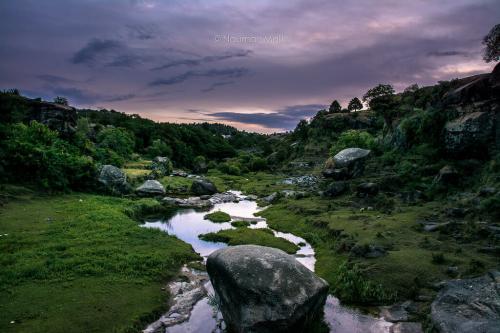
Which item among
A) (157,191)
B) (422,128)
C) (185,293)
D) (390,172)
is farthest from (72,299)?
(422,128)

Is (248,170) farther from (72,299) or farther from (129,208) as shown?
(72,299)

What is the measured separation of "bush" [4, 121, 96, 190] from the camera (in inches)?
A: 1984

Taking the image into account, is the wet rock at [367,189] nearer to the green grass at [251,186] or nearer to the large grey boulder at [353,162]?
the large grey boulder at [353,162]

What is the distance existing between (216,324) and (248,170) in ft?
319

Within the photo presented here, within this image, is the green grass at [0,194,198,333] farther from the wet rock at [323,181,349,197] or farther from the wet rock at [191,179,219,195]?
the wet rock at [191,179,219,195]

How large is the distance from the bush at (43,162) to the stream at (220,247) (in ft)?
54.1

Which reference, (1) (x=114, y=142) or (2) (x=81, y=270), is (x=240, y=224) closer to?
(2) (x=81, y=270)

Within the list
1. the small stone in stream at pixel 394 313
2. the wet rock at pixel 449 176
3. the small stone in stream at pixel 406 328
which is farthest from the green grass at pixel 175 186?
the small stone in stream at pixel 406 328

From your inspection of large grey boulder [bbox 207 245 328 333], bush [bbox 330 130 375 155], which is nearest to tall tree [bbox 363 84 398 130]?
bush [bbox 330 130 375 155]

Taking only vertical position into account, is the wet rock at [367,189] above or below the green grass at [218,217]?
above

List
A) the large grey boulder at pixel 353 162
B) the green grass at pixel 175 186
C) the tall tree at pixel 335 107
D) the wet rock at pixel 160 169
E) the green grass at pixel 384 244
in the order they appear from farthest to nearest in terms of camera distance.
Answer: the tall tree at pixel 335 107 < the wet rock at pixel 160 169 < the green grass at pixel 175 186 < the large grey boulder at pixel 353 162 < the green grass at pixel 384 244

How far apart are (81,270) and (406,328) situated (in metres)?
21.6

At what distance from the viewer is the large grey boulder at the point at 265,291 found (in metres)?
16.8

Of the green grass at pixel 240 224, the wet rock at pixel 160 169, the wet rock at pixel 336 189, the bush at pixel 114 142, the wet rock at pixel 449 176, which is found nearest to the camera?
the wet rock at pixel 449 176
